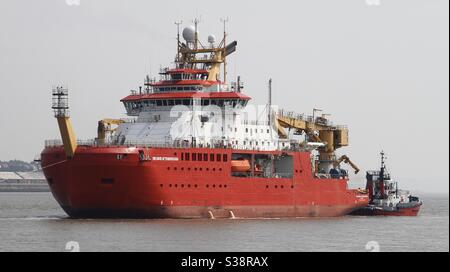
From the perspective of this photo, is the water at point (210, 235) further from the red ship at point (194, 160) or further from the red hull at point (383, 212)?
the red hull at point (383, 212)

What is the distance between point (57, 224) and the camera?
5725cm

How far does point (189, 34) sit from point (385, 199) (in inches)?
905

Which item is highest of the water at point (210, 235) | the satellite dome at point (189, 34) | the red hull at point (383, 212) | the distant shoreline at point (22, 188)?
the satellite dome at point (189, 34)

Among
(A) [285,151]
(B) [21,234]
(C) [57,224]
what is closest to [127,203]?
(C) [57,224]

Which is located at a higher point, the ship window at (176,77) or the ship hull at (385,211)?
the ship window at (176,77)

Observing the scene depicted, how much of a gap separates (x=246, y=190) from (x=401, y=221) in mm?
13947

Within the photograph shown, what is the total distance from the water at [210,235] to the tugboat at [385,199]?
13689 millimetres

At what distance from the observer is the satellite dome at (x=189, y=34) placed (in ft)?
227

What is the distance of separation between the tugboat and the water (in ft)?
44.9

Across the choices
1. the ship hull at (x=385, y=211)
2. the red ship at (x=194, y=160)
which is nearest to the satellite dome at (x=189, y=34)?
the red ship at (x=194, y=160)

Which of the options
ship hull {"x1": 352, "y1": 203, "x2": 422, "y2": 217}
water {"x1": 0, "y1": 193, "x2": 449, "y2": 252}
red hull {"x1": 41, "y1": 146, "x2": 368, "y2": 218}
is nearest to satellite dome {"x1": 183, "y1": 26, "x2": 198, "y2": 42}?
red hull {"x1": 41, "y1": 146, "x2": 368, "y2": 218}

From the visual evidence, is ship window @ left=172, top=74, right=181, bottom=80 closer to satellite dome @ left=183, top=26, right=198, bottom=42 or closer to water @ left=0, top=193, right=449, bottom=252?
satellite dome @ left=183, top=26, right=198, bottom=42

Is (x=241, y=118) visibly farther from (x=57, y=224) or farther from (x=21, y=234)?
(x=21, y=234)

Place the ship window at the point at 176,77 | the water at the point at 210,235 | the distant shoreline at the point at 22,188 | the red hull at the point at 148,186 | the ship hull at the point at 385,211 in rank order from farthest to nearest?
the distant shoreline at the point at 22,188
the ship hull at the point at 385,211
the ship window at the point at 176,77
the red hull at the point at 148,186
the water at the point at 210,235
